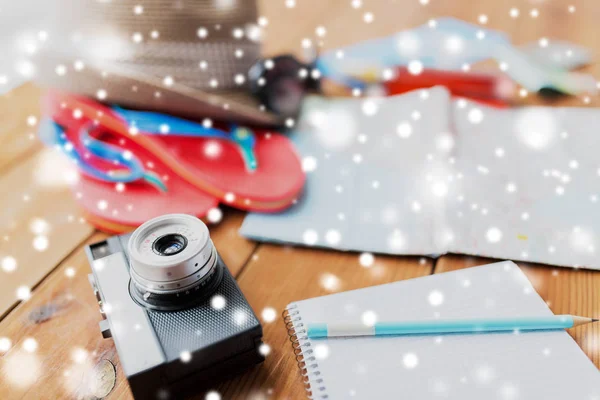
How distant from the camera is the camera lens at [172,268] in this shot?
38cm

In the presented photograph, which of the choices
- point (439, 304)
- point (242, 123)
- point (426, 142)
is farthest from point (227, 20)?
point (439, 304)

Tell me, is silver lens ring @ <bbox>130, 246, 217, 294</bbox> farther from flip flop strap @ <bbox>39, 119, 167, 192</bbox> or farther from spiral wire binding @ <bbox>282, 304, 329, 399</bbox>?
flip flop strap @ <bbox>39, 119, 167, 192</bbox>

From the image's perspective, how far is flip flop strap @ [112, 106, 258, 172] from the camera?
0.63 m

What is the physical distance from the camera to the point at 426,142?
66cm

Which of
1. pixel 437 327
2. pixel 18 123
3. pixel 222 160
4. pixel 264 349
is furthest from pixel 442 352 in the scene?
pixel 18 123

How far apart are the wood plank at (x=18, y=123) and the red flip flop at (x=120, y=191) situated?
5 cm

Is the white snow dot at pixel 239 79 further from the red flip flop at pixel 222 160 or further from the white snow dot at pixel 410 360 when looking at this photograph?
the white snow dot at pixel 410 360

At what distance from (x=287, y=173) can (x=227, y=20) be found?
7.5 inches

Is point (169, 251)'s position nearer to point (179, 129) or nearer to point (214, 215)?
point (214, 215)

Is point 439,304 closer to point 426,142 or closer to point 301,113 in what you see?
point 426,142

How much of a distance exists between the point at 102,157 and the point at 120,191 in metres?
0.07

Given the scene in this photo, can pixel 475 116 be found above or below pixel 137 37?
below

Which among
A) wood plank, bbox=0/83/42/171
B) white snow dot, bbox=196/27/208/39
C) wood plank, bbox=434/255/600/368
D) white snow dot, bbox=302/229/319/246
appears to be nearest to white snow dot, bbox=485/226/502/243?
wood plank, bbox=434/255/600/368

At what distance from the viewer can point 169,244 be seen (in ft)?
1.37
